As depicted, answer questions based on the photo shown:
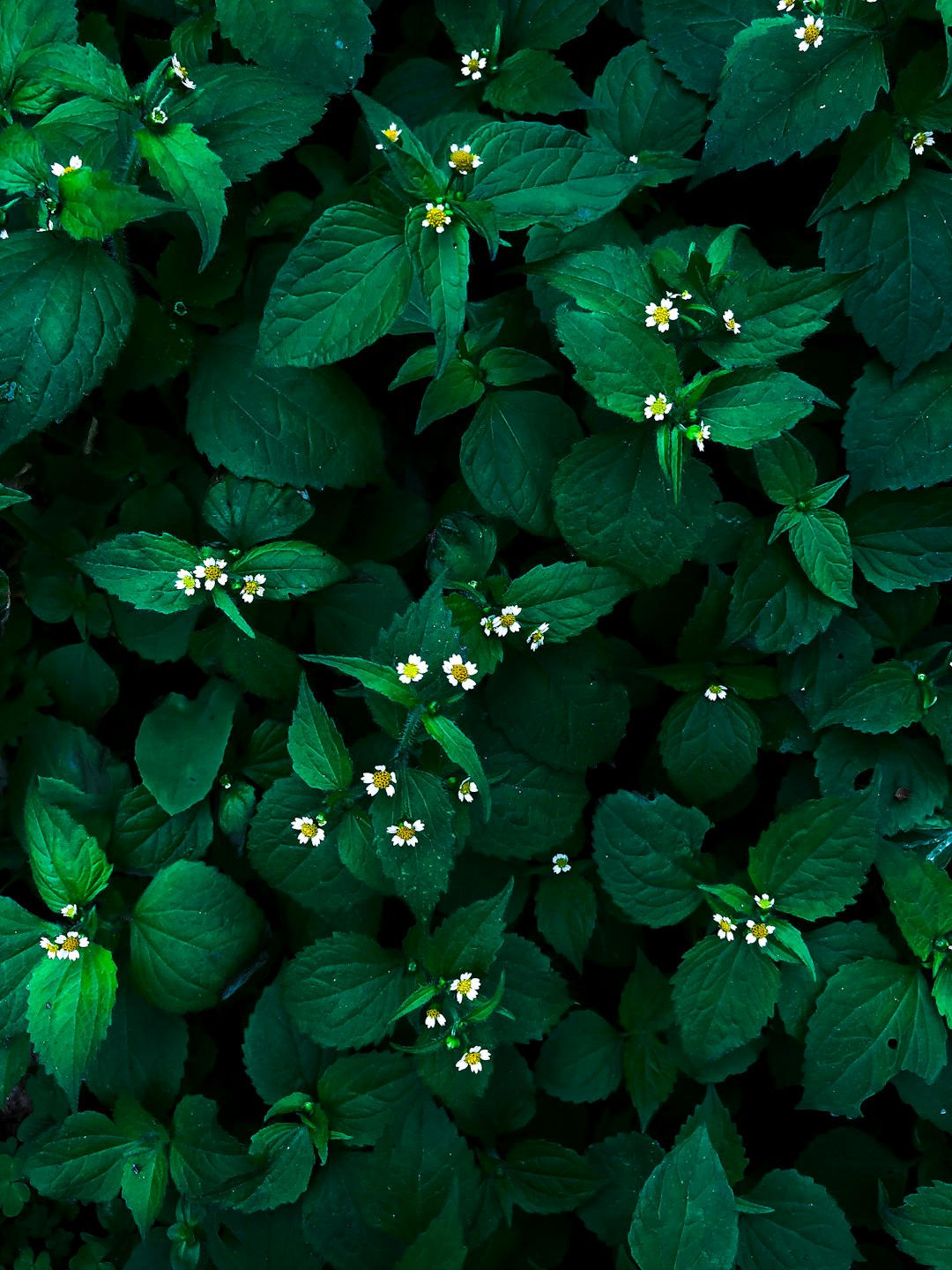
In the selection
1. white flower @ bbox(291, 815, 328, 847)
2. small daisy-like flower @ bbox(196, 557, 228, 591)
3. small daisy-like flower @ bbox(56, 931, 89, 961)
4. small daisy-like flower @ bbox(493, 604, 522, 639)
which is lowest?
small daisy-like flower @ bbox(56, 931, 89, 961)

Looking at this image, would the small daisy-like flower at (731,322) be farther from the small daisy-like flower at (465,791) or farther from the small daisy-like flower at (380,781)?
the small daisy-like flower at (380,781)

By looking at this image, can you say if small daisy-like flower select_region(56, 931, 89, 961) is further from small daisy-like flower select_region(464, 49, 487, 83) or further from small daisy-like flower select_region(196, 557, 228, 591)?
small daisy-like flower select_region(464, 49, 487, 83)

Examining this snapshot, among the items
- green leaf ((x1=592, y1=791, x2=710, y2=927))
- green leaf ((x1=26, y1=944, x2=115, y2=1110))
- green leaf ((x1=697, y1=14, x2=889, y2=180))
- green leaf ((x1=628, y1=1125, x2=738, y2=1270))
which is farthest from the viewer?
green leaf ((x1=592, y1=791, x2=710, y2=927))

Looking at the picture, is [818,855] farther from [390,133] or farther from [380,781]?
[390,133]

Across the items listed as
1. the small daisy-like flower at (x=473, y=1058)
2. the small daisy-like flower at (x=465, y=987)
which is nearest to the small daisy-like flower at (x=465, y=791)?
the small daisy-like flower at (x=465, y=987)

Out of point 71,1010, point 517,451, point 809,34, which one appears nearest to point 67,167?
point 517,451

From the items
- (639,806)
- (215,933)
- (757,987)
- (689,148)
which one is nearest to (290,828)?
(215,933)

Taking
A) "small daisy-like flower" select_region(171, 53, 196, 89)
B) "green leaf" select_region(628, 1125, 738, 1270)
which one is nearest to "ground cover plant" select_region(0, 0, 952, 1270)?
"small daisy-like flower" select_region(171, 53, 196, 89)
